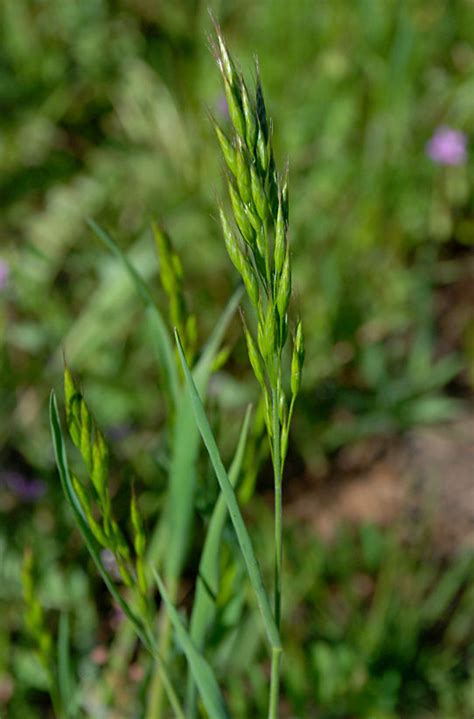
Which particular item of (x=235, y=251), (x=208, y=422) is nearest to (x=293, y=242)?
(x=208, y=422)

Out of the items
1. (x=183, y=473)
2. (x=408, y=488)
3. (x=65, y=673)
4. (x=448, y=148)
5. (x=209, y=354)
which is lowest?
(x=408, y=488)

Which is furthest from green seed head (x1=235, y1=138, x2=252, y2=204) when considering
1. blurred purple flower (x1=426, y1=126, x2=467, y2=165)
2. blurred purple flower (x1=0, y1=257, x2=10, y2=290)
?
blurred purple flower (x1=426, y1=126, x2=467, y2=165)

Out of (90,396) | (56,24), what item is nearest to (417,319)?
(90,396)

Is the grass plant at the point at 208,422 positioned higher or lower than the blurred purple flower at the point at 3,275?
lower

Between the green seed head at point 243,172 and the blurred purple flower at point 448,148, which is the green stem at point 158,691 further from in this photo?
the blurred purple flower at point 448,148

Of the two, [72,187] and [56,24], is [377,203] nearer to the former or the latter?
[72,187]

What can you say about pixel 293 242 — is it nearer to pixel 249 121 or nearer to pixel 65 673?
pixel 65 673

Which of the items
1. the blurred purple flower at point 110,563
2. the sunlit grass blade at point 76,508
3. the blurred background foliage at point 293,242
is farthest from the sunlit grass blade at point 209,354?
the blurred background foliage at point 293,242
